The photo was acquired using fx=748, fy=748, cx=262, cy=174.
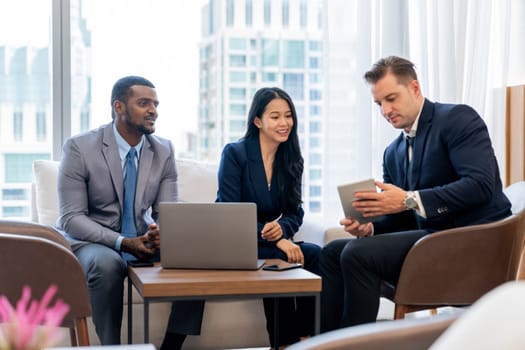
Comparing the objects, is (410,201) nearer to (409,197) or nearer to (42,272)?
(409,197)

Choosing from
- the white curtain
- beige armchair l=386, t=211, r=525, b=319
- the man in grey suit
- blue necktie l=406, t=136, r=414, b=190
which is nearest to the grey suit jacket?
the man in grey suit

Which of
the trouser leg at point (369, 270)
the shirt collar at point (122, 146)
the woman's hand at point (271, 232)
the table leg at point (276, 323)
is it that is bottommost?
the table leg at point (276, 323)

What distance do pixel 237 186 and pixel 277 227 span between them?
290mm

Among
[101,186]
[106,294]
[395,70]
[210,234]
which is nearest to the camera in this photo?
[210,234]

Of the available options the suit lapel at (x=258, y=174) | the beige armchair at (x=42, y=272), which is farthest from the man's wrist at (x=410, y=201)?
the beige armchair at (x=42, y=272)

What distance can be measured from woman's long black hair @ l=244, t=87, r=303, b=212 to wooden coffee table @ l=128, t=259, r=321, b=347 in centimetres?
83

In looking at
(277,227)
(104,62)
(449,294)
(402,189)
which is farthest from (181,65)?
(449,294)

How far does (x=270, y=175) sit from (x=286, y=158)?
0.37 feet

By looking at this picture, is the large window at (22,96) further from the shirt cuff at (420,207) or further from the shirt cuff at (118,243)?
the shirt cuff at (420,207)

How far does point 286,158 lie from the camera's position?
3.55 m

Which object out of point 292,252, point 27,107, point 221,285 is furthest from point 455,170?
point 27,107

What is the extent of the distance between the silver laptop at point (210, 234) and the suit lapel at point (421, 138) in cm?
74

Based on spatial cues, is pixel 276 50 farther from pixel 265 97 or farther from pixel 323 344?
pixel 323 344

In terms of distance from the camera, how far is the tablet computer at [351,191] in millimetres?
2936
